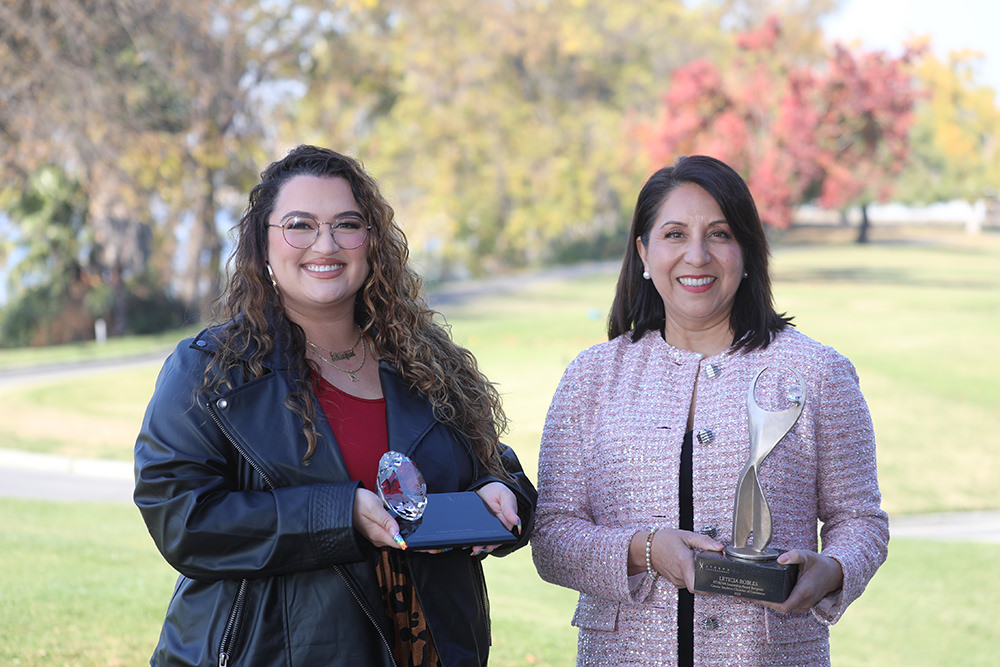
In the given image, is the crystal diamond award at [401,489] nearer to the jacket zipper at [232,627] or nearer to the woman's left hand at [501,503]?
the woman's left hand at [501,503]

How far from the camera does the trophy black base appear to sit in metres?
2.30

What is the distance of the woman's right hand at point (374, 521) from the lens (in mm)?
2266

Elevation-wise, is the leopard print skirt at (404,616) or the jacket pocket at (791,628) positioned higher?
the leopard print skirt at (404,616)

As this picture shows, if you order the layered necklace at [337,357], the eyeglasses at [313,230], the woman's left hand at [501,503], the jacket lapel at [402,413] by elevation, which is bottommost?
the woman's left hand at [501,503]

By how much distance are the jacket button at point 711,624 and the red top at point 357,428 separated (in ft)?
3.05

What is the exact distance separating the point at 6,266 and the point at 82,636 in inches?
864

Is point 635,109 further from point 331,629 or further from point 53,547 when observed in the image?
point 331,629

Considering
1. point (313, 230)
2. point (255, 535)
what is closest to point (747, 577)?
point (255, 535)

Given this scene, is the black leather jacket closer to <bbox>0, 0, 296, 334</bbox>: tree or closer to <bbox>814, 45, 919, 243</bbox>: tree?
<bbox>0, 0, 296, 334</bbox>: tree

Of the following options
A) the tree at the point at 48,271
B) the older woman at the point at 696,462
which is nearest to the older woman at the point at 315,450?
the older woman at the point at 696,462

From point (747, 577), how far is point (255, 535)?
112 centimetres

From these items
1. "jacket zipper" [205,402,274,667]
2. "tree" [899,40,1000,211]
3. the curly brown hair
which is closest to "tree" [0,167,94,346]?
the curly brown hair

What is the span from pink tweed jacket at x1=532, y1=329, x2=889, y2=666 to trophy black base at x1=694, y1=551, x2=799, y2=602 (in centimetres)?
25

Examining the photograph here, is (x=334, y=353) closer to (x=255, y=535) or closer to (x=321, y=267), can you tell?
(x=321, y=267)
